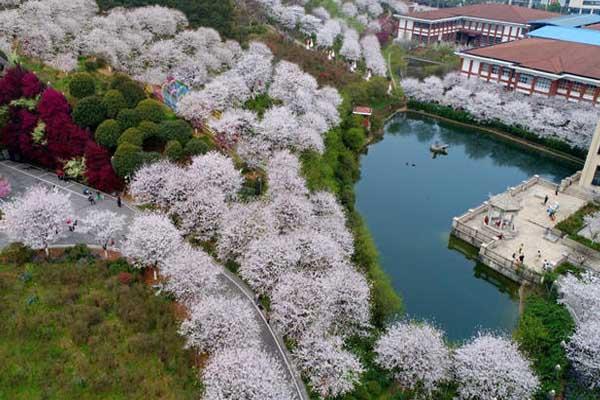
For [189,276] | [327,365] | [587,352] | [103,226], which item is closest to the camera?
[327,365]

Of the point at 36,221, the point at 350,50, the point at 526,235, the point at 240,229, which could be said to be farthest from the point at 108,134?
the point at 350,50

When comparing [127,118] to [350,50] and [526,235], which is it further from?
[350,50]

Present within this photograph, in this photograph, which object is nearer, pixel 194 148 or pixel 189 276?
pixel 189 276

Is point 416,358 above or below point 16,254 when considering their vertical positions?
below

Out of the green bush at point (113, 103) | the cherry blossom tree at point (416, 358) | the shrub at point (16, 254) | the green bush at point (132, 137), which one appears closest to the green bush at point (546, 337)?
the cherry blossom tree at point (416, 358)

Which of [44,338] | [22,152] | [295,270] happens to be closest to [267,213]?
[295,270]

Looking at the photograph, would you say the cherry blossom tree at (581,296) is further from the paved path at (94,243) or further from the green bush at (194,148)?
the green bush at (194,148)
